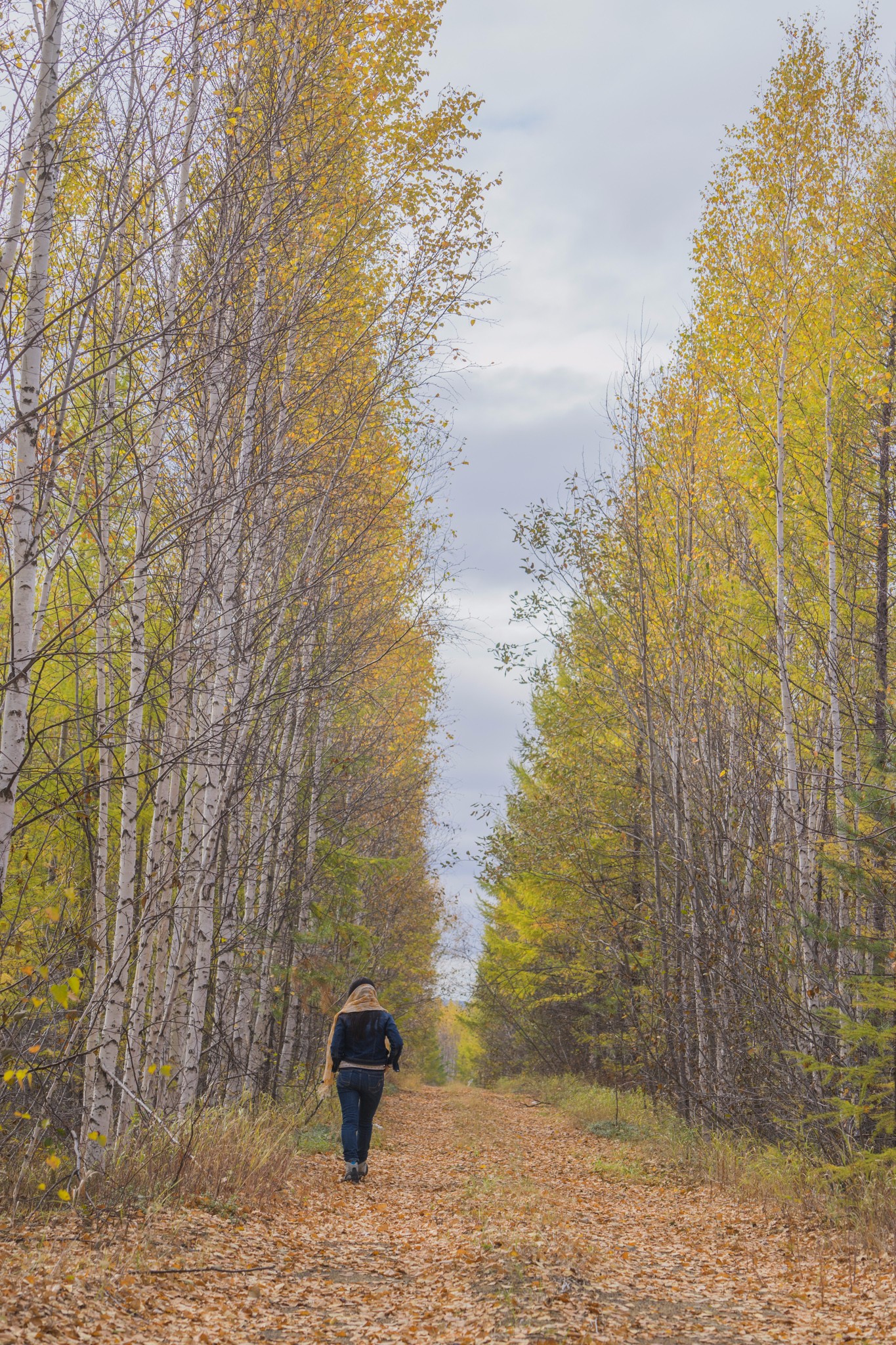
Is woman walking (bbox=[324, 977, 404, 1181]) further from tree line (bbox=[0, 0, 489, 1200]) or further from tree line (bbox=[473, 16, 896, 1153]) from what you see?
tree line (bbox=[473, 16, 896, 1153])

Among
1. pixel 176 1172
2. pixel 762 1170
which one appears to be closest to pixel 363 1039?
pixel 176 1172

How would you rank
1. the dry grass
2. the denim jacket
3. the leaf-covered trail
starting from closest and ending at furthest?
the leaf-covered trail, the dry grass, the denim jacket

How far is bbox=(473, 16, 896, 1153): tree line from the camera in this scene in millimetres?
8703

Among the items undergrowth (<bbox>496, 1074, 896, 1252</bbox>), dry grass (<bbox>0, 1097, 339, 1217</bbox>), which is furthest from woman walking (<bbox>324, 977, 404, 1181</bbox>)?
undergrowth (<bbox>496, 1074, 896, 1252</bbox>)

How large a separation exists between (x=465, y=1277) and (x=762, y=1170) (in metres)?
4.65

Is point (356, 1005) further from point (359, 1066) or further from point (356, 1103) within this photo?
point (356, 1103)

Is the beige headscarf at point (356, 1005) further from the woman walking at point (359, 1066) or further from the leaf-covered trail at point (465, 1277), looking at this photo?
the leaf-covered trail at point (465, 1277)

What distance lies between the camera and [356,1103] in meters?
8.26

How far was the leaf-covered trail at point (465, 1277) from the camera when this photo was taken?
4160mm

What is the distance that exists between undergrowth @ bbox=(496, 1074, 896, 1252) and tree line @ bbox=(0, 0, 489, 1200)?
4442mm

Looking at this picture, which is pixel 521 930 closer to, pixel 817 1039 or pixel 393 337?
pixel 817 1039

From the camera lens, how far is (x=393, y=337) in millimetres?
8938

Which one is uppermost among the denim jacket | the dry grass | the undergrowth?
the denim jacket

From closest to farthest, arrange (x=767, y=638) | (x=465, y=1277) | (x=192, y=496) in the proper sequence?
1. (x=465, y=1277)
2. (x=192, y=496)
3. (x=767, y=638)
